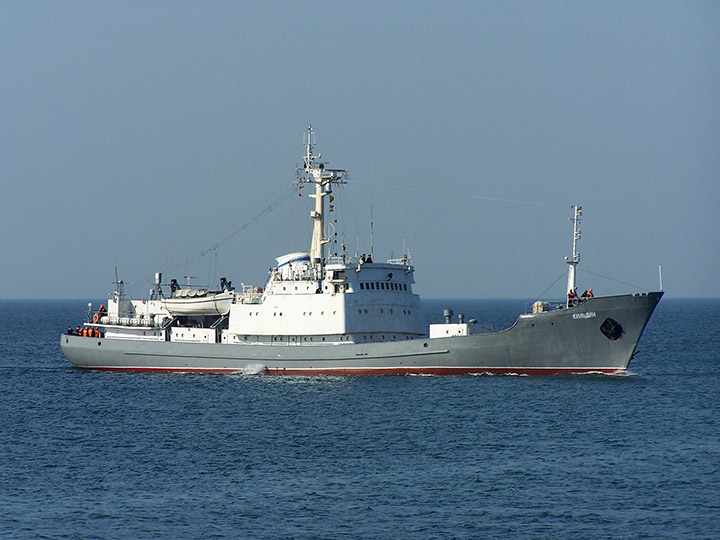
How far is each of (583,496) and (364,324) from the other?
2132cm

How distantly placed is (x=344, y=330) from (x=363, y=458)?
15.6 metres

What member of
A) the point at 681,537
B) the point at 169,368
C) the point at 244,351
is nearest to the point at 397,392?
the point at 244,351

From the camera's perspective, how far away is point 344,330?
44844mm

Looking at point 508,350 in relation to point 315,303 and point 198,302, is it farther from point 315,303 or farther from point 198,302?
point 198,302

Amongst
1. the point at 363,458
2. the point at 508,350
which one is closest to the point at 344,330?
the point at 508,350

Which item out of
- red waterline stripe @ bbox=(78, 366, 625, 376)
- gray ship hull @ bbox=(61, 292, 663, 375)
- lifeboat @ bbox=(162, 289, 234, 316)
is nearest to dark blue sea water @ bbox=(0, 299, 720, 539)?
red waterline stripe @ bbox=(78, 366, 625, 376)

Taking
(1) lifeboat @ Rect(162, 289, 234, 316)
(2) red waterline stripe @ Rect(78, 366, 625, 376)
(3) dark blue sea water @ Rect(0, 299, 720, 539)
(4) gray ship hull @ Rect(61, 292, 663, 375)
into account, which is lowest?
(3) dark blue sea water @ Rect(0, 299, 720, 539)

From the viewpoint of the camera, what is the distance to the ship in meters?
43.1

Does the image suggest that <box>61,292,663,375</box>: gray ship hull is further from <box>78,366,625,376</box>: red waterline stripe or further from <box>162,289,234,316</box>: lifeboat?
<box>162,289,234,316</box>: lifeboat

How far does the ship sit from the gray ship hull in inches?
1.8

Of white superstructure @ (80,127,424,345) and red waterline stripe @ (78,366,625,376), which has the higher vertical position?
white superstructure @ (80,127,424,345)

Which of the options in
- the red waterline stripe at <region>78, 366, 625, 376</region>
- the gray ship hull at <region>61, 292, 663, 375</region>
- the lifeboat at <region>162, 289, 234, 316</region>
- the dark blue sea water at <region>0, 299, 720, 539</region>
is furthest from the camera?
the lifeboat at <region>162, 289, 234, 316</region>

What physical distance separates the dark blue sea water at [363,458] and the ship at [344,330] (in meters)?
1.07

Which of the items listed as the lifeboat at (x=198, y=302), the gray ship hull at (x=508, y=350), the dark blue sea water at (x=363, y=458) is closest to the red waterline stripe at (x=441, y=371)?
the gray ship hull at (x=508, y=350)
